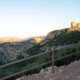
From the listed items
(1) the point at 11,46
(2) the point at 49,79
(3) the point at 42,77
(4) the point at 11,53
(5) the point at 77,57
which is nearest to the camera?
(2) the point at 49,79

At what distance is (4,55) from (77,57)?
79657 mm

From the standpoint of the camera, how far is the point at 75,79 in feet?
21.0

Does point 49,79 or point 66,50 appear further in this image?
point 66,50

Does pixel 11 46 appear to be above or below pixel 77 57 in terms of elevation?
below

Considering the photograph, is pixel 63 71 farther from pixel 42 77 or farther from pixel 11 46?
pixel 11 46

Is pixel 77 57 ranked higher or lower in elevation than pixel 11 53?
higher

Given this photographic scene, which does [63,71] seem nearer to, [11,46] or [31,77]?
[31,77]

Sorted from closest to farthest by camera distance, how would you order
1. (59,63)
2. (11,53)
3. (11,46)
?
1. (59,63)
2. (11,53)
3. (11,46)

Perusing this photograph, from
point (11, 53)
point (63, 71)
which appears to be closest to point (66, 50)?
point (63, 71)

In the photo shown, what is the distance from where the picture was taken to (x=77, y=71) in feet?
23.4

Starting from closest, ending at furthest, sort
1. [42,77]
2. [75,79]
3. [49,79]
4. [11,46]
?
[75,79], [49,79], [42,77], [11,46]

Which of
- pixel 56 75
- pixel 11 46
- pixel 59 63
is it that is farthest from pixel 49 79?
pixel 11 46

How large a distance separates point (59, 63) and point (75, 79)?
304cm

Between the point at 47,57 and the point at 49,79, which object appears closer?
the point at 49,79
